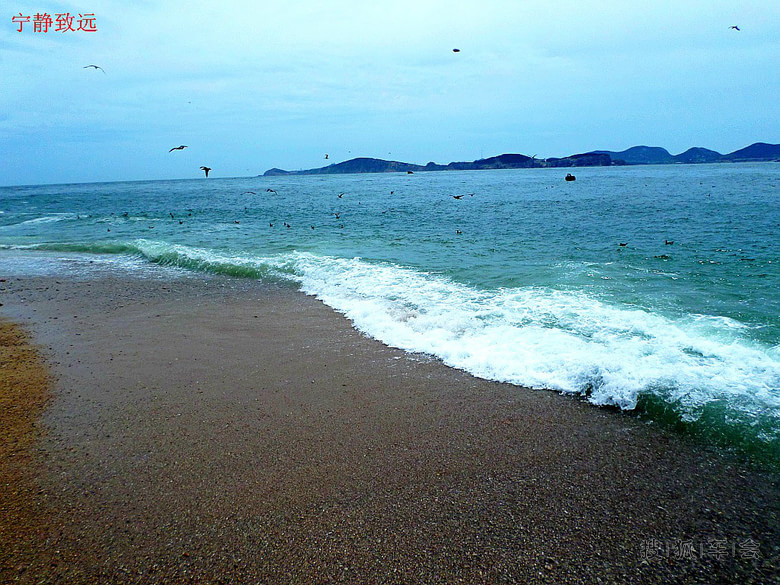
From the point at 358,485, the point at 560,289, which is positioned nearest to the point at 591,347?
the point at 560,289

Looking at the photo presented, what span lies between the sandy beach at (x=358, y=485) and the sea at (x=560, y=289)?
727mm

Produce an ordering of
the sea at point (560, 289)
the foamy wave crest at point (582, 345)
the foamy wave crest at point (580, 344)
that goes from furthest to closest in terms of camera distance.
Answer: the sea at point (560, 289)
the foamy wave crest at point (580, 344)
the foamy wave crest at point (582, 345)

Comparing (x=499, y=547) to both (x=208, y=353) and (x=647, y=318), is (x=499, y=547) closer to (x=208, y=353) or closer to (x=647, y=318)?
(x=208, y=353)

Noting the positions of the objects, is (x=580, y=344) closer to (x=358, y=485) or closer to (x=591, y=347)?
(x=591, y=347)

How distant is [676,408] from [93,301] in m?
12.0

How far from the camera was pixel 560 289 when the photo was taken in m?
11.0

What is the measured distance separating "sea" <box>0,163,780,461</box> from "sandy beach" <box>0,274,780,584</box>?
2.39ft

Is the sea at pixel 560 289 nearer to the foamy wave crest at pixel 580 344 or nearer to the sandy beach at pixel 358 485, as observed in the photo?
the foamy wave crest at pixel 580 344

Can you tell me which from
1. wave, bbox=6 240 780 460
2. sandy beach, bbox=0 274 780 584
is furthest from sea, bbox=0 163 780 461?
sandy beach, bbox=0 274 780 584

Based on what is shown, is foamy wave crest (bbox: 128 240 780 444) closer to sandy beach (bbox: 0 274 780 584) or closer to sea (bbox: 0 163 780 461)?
sea (bbox: 0 163 780 461)

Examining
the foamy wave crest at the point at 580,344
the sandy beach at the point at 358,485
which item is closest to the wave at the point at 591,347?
the foamy wave crest at the point at 580,344

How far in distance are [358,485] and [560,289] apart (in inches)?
330

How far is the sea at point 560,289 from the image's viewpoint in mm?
5992

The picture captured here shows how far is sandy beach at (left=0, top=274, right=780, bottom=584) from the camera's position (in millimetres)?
3420
